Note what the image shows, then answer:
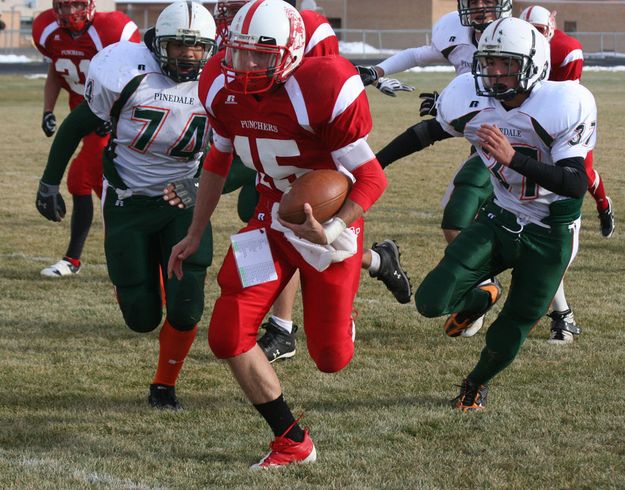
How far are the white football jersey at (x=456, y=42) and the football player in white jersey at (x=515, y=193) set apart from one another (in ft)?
5.75

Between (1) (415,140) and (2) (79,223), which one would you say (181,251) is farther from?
(2) (79,223)

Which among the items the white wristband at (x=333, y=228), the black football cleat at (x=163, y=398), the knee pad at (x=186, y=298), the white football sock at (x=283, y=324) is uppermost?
the white wristband at (x=333, y=228)

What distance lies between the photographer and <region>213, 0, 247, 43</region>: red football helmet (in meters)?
5.33

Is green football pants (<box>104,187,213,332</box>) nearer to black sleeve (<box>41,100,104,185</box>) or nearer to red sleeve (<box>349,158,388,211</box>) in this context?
black sleeve (<box>41,100,104,185</box>)

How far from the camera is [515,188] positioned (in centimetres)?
446

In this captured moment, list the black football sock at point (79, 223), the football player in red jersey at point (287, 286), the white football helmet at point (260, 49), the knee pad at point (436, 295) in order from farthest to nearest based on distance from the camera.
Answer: the black football sock at point (79, 223) → the football player in red jersey at point (287, 286) → the knee pad at point (436, 295) → the white football helmet at point (260, 49)

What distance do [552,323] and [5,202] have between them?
5.84 metres

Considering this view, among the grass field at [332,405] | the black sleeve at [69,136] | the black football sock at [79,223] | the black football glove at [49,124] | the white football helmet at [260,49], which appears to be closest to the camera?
the white football helmet at [260,49]

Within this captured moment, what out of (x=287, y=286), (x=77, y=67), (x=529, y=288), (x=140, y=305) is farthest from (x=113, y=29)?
(x=529, y=288)

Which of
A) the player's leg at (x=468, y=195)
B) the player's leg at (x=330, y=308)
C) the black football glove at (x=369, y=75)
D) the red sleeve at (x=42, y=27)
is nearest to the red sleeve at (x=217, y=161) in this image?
the player's leg at (x=330, y=308)

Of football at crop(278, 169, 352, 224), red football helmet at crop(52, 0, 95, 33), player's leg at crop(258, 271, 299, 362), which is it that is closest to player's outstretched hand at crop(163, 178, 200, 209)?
player's leg at crop(258, 271, 299, 362)

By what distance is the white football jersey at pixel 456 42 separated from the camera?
20.6ft

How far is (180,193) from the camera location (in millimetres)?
4664

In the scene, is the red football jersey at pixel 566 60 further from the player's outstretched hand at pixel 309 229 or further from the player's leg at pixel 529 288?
the player's outstretched hand at pixel 309 229
